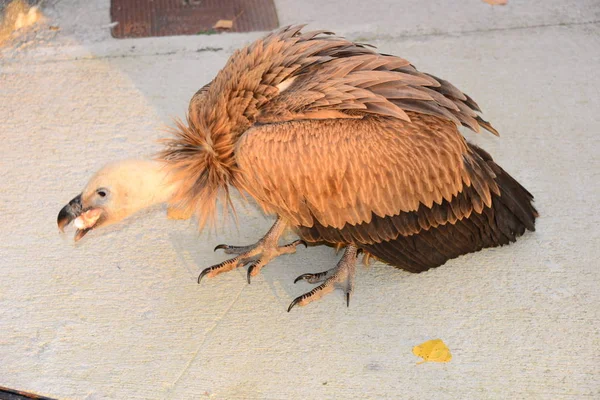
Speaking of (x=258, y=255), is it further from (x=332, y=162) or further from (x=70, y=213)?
(x=70, y=213)

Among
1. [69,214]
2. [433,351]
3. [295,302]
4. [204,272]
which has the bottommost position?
[433,351]

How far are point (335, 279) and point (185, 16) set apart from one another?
295 centimetres

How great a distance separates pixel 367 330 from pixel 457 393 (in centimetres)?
53

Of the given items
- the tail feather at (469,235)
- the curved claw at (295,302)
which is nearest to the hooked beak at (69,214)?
the curved claw at (295,302)

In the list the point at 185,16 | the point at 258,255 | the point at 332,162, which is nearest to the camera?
the point at 332,162

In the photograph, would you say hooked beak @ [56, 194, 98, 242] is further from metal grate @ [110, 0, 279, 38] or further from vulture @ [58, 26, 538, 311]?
metal grate @ [110, 0, 279, 38]

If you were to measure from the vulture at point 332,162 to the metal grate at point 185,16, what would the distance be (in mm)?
2050

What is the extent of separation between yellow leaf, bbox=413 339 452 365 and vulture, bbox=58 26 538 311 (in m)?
0.41

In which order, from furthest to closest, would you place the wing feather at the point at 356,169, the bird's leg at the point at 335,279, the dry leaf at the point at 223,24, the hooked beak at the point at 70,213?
the dry leaf at the point at 223,24, the bird's leg at the point at 335,279, the hooked beak at the point at 70,213, the wing feather at the point at 356,169

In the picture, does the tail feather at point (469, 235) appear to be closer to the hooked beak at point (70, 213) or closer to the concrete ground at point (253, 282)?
the concrete ground at point (253, 282)

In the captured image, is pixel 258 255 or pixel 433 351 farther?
pixel 258 255

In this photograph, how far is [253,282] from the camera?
12.9 feet

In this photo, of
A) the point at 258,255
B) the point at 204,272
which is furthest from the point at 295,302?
the point at 204,272

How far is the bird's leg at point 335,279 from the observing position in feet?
12.2
